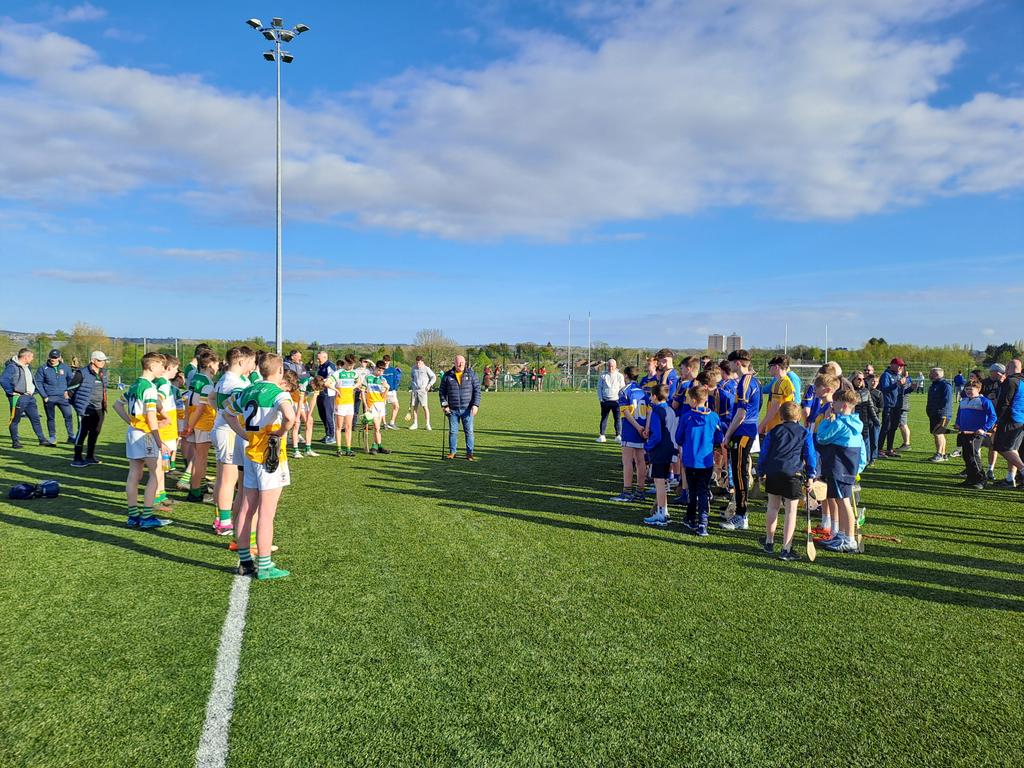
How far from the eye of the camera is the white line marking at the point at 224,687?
297cm

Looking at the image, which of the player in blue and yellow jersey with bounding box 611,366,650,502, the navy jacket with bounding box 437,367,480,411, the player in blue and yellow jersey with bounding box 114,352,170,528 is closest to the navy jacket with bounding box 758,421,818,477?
the player in blue and yellow jersey with bounding box 611,366,650,502

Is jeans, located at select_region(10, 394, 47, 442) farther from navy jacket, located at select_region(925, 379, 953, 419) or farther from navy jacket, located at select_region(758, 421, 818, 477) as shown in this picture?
navy jacket, located at select_region(925, 379, 953, 419)

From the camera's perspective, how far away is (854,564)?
5863mm

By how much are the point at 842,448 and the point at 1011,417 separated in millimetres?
4994

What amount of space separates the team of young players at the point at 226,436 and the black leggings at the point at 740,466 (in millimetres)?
5038

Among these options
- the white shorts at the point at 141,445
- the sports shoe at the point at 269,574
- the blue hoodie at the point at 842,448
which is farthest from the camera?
the white shorts at the point at 141,445

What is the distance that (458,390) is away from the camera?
1176 cm

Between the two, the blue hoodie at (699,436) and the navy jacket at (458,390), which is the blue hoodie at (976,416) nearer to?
the blue hoodie at (699,436)

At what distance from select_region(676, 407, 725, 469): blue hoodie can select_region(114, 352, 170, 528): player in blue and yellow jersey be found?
5717mm

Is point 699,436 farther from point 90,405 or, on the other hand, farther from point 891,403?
point 90,405

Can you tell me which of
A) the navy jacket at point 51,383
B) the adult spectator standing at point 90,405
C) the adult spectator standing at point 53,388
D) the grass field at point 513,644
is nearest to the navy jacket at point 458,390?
the grass field at point 513,644

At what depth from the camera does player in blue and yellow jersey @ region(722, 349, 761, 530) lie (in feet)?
23.6

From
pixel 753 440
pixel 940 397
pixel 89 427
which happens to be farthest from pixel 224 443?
pixel 940 397

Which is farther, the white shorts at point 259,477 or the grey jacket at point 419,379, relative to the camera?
the grey jacket at point 419,379
